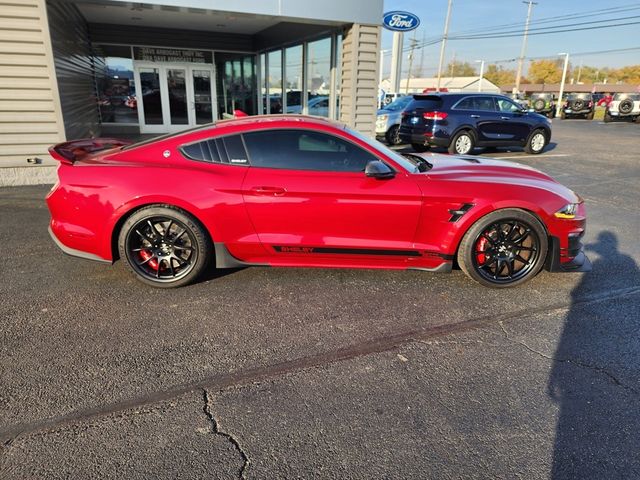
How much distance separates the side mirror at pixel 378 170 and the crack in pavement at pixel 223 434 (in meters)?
2.07

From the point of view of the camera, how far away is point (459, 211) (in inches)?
150

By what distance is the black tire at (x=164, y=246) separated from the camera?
12.1 feet

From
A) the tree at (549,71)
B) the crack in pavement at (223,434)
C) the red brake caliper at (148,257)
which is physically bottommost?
the crack in pavement at (223,434)

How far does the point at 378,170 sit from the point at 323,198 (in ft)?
1.66

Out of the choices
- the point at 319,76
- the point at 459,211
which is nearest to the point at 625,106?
the point at 319,76

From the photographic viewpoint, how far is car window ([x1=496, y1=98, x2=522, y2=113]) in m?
12.5

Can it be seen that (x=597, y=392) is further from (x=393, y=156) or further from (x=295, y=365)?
(x=393, y=156)

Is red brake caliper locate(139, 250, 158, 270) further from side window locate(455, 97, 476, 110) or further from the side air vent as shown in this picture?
side window locate(455, 97, 476, 110)

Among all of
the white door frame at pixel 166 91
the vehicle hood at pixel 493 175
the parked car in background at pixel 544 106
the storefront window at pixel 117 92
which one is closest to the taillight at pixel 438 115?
the vehicle hood at pixel 493 175

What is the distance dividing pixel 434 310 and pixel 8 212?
585 cm

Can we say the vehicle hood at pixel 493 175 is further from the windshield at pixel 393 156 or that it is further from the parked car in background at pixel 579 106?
the parked car in background at pixel 579 106

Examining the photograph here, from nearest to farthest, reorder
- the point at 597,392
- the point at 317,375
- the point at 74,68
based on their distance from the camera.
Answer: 1. the point at 597,392
2. the point at 317,375
3. the point at 74,68

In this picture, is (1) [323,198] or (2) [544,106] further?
(2) [544,106]

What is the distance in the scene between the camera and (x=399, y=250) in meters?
3.83
